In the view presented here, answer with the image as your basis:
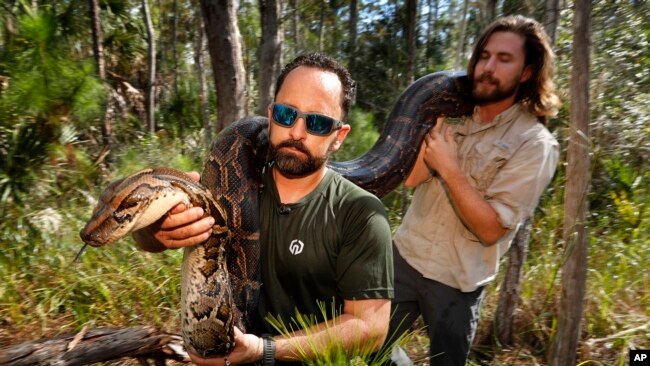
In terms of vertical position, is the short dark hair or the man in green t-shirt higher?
the short dark hair

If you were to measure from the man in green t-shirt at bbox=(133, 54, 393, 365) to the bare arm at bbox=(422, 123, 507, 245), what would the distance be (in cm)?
96

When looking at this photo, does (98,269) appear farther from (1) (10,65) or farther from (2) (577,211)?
(2) (577,211)

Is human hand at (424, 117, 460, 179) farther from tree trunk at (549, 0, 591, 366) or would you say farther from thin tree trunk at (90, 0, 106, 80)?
thin tree trunk at (90, 0, 106, 80)

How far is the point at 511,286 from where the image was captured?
4.67 meters

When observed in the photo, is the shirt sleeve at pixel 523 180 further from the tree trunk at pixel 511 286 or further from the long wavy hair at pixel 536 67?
the tree trunk at pixel 511 286

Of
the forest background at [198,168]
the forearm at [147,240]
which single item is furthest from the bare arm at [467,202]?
the forearm at [147,240]

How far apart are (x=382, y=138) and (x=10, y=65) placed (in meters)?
4.65

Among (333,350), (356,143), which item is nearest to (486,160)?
(333,350)

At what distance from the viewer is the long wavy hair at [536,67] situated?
10.6ft

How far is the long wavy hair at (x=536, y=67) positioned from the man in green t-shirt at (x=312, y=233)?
5.41ft

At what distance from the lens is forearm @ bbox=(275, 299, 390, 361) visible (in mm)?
1844

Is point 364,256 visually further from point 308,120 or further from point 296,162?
point 308,120

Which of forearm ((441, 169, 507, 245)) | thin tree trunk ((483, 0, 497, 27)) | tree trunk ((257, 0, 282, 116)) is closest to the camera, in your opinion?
forearm ((441, 169, 507, 245))

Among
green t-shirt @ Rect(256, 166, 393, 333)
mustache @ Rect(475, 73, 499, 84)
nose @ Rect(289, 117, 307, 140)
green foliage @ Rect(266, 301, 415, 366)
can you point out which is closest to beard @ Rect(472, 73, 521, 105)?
mustache @ Rect(475, 73, 499, 84)
